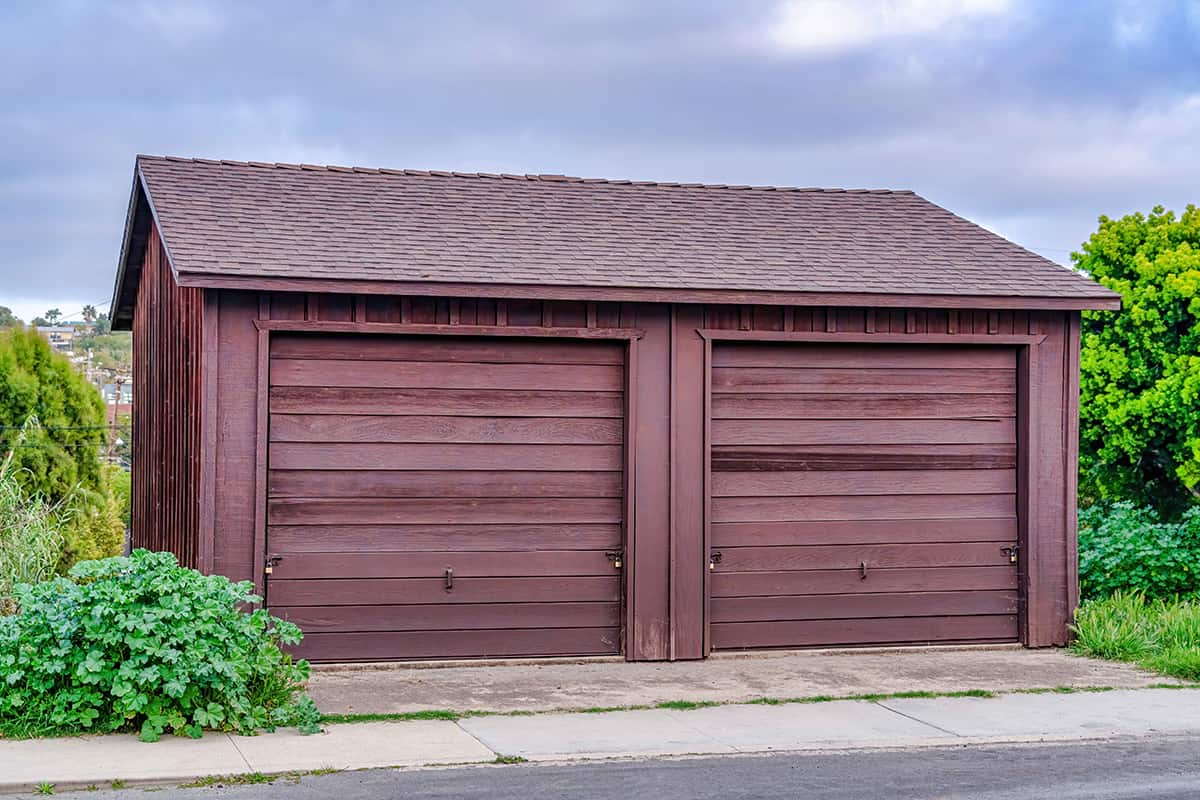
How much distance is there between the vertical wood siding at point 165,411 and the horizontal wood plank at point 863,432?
3830 mm

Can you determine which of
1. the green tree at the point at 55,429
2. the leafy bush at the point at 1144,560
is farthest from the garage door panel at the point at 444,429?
the green tree at the point at 55,429

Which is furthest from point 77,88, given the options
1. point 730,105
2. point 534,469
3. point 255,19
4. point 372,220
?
point 534,469

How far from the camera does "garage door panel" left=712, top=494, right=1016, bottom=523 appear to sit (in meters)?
10.3

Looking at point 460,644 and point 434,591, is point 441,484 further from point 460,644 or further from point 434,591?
point 460,644

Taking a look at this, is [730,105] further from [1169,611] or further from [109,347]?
[109,347]

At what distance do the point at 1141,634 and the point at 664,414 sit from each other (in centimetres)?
403

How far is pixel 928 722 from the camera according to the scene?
7930 millimetres

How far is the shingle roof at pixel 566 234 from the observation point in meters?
9.66

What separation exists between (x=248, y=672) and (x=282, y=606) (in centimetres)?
204

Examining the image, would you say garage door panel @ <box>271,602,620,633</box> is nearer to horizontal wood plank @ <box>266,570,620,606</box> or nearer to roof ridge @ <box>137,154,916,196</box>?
horizontal wood plank @ <box>266,570,620,606</box>

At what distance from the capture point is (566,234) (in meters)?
10.9

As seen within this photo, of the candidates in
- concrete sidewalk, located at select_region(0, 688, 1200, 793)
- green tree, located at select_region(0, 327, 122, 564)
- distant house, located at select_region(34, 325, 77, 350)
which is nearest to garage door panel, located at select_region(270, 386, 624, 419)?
concrete sidewalk, located at select_region(0, 688, 1200, 793)

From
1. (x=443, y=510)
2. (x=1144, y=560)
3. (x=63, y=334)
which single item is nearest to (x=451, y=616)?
(x=443, y=510)

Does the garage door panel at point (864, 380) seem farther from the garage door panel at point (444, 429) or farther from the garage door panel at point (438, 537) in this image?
the garage door panel at point (438, 537)
